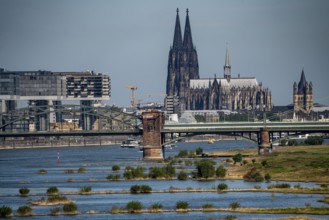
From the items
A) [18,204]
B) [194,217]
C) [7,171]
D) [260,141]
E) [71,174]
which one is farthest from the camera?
[260,141]

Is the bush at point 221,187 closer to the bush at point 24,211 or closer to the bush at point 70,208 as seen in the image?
the bush at point 70,208

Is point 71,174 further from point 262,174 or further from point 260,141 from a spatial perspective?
point 260,141

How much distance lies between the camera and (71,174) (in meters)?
149

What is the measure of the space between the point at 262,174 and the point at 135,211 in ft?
135

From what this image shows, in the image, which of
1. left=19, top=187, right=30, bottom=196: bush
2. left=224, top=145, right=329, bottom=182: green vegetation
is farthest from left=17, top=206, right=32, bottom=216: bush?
left=224, top=145, right=329, bottom=182: green vegetation

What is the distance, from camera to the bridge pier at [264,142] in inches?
7530

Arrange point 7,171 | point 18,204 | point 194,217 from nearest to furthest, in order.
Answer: point 194,217 < point 18,204 < point 7,171

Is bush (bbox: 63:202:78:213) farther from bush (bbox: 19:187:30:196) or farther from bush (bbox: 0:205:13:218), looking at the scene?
bush (bbox: 19:187:30:196)

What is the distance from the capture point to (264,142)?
193750mm

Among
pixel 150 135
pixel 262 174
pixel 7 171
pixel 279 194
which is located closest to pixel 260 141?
pixel 150 135

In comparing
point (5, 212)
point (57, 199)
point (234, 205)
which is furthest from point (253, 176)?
point (5, 212)

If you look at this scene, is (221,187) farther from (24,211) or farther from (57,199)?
(24,211)

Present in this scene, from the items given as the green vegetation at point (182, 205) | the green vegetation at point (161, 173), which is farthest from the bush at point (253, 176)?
the green vegetation at point (182, 205)

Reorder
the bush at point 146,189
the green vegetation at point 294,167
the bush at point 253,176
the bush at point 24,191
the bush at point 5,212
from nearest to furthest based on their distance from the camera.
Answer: the bush at point 5,212, the bush at point 146,189, the bush at point 24,191, the bush at point 253,176, the green vegetation at point 294,167
